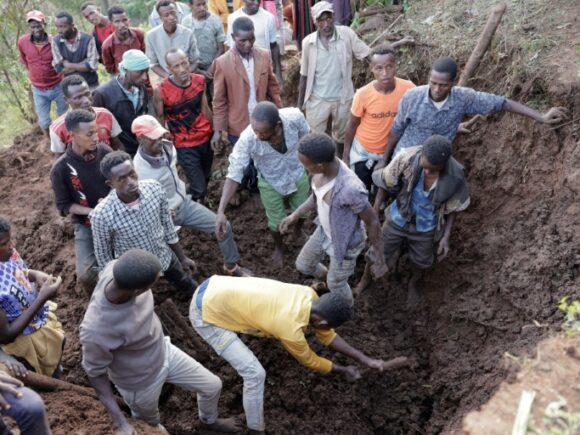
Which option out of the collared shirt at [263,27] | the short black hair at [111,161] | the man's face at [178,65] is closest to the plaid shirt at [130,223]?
the short black hair at [111,161]

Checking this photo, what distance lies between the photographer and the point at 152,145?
15.2 ft

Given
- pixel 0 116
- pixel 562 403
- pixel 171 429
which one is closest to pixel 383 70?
pixel 562 403

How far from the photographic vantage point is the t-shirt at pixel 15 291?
3.43 m

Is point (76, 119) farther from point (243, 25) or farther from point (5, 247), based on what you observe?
point (243, 25)

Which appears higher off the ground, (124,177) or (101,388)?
(124,177)

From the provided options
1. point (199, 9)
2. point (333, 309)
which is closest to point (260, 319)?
point (333, 309)

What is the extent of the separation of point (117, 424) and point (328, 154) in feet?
7.54

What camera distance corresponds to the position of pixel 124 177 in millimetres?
3992

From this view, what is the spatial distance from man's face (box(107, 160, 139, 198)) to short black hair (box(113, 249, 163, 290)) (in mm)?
939

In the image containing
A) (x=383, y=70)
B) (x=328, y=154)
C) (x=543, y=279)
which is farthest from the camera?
(x=383, y=70)

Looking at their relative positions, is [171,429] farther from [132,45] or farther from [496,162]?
[132,45]

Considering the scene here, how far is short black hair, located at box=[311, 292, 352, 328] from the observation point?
349cm

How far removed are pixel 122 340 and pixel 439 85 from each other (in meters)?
3.19

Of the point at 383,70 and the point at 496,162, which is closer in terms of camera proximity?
the point at 383,70
